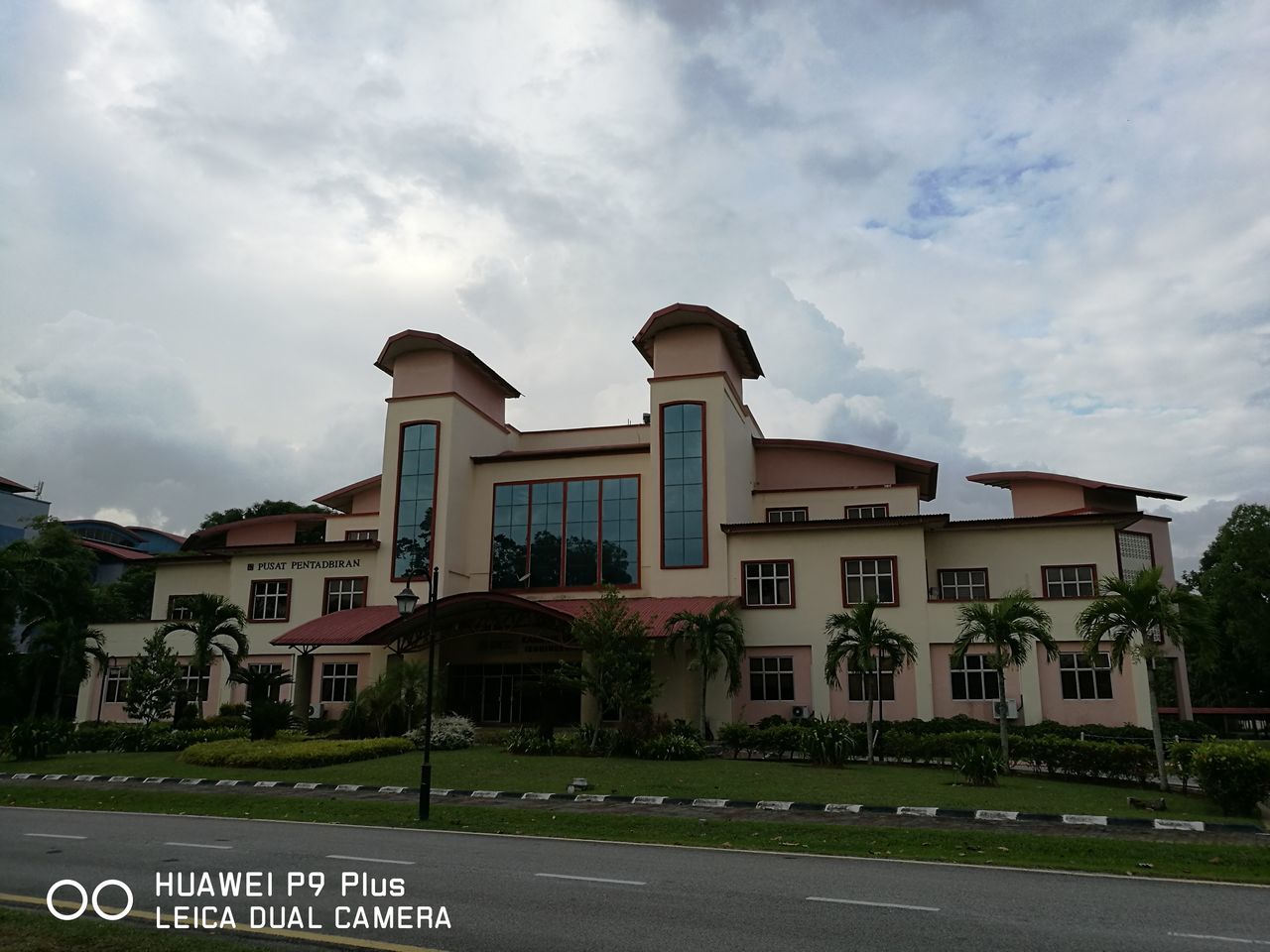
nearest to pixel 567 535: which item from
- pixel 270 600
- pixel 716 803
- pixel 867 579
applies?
pixel 867 579

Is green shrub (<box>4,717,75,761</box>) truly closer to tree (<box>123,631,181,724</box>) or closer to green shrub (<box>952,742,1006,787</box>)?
tree (<box>123,631,181,724</box>)

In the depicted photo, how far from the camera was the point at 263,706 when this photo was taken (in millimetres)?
28484

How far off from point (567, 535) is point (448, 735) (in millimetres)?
9338

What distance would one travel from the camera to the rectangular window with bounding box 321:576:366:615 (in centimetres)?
3675

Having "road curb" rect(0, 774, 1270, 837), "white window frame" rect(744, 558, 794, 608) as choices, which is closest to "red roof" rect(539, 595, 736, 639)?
"white window frame" rect(744, 558, 794, 608)

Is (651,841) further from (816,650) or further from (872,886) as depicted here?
(816,650)

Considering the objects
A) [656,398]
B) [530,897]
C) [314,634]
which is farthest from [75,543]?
[530,897]

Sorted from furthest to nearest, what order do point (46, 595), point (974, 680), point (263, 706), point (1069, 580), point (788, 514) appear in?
point (46, 595)
point (788, 514)
point (1069, 580)
point (974, 680)
point (263, 706)

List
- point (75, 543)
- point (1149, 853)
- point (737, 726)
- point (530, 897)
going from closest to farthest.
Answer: point (530, 897), point (1149, 853), point (737, 726), point (75, 543)

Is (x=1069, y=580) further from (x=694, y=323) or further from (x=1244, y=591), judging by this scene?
(x=1244, y=591)

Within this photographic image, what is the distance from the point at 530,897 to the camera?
31.2 ft

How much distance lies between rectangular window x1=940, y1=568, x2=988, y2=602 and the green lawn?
11.3m

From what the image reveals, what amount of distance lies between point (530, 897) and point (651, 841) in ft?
14.5

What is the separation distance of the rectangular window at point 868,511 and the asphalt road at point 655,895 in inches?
937
